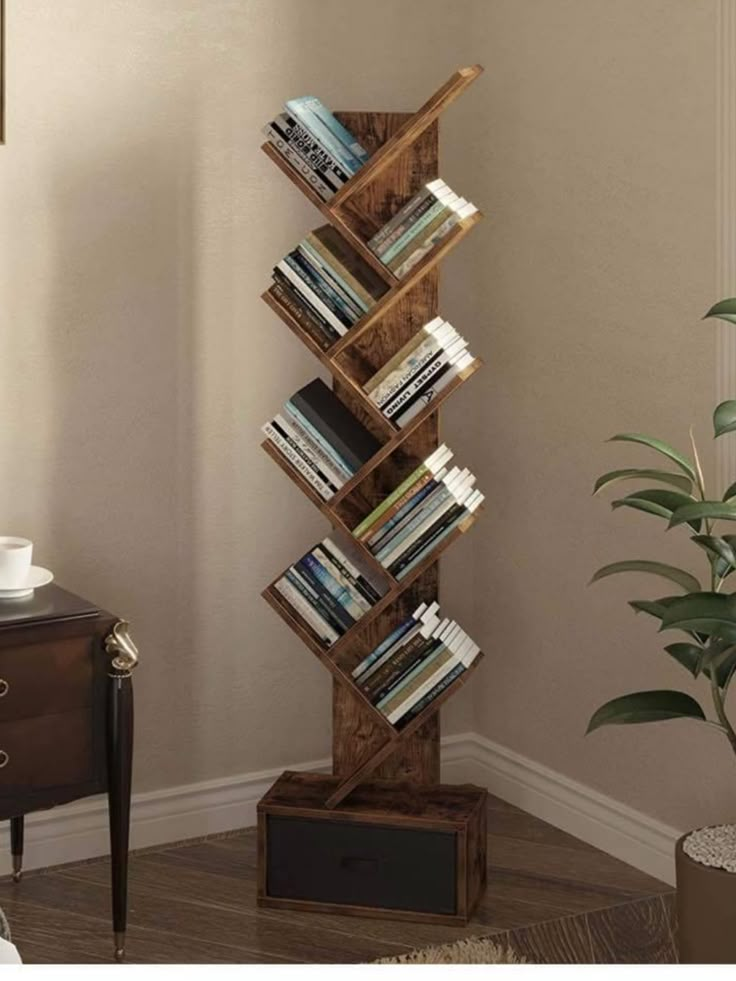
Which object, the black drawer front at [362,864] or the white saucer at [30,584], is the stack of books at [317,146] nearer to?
the white saucer at [30,584]

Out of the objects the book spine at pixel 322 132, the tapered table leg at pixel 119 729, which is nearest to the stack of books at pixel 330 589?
the tapered table leg at pixel 119 729

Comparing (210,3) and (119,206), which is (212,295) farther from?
(210,3)

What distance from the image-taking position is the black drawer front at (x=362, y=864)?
2.41 metres

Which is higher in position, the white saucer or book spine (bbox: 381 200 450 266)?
book spine (bbox: 381 200 450 266)

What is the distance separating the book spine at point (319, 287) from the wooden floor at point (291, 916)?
1140mm

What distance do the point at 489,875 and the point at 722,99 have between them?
5.23 ft

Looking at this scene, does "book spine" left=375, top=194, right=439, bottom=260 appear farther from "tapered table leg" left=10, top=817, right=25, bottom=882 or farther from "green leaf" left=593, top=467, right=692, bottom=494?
"tapered table leg" left=10, top=817, right=25, bottom=882

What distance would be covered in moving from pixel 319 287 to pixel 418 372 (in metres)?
0.24

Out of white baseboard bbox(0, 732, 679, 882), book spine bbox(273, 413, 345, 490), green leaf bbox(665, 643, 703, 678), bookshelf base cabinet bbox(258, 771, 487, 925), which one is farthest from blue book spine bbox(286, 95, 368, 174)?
white baseboard bbox(0, 732, 679, 882)

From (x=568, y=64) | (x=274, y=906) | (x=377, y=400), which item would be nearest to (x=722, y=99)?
(x=568, y=64)

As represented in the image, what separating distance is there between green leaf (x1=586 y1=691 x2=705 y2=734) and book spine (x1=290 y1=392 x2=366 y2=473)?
2.25 ft

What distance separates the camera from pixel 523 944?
2.35 metres

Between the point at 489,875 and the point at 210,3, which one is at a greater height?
the point at 210,3

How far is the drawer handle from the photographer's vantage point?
8.02 ft
